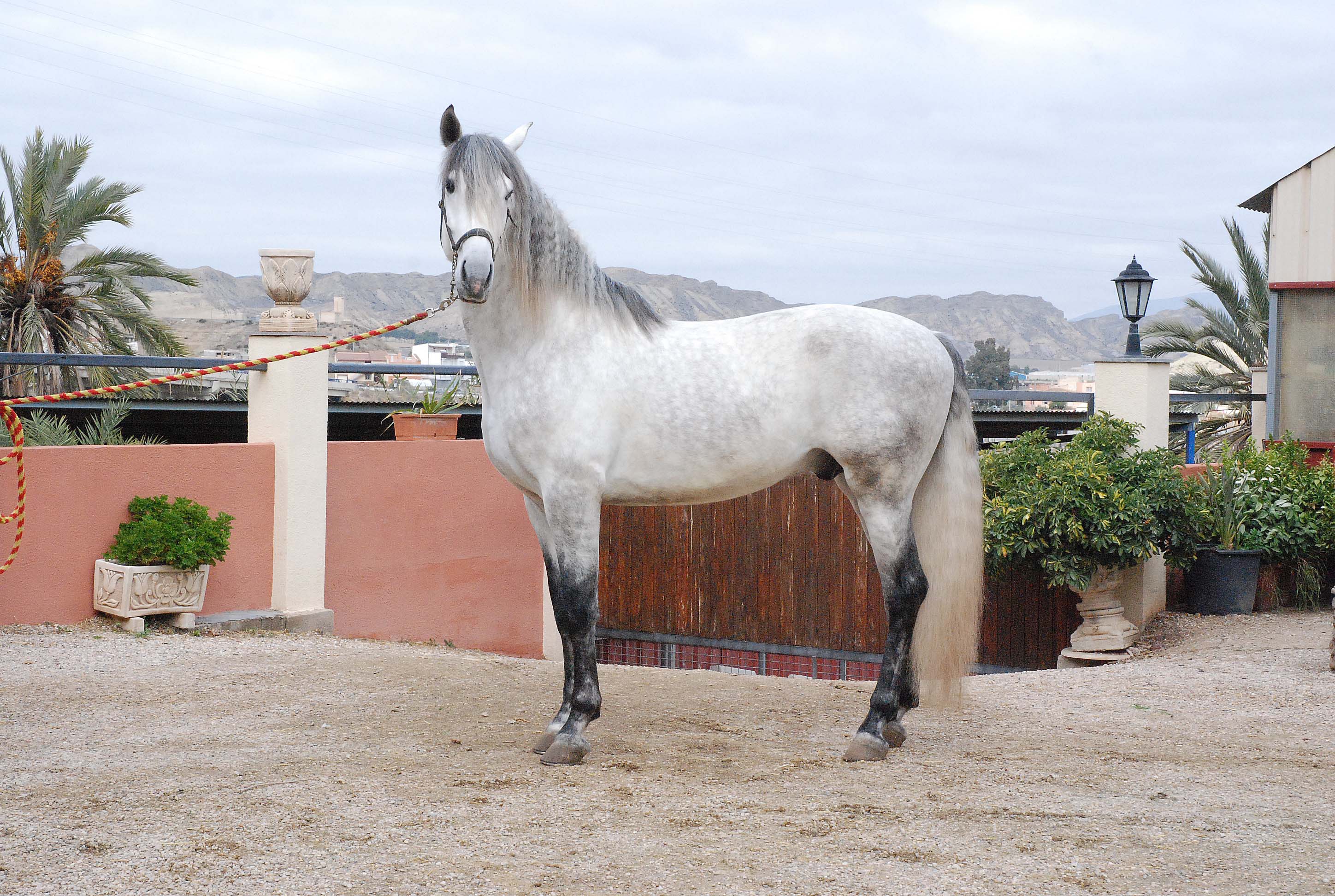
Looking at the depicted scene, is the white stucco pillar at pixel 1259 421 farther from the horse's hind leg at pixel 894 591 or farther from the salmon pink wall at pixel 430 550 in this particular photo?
the horse's hind leg at pixel 894 591

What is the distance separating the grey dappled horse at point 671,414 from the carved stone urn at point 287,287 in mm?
3330

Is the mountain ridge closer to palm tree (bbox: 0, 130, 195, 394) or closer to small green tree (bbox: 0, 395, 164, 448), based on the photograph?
palm tree (bbox: 0, 130, 195, 394)

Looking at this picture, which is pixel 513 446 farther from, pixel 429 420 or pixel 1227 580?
pixel 1227 580

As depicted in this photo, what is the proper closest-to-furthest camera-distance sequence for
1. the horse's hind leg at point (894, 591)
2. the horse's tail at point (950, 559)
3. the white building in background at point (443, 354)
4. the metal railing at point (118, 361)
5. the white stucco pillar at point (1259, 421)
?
the horse's hind leg at point (894, 591) < the horse's tail at point (950, 559) < the metal railing at point (118, 361) < the white stucco pillar at point (1259, 421) < the white building in background at point (443, 354)

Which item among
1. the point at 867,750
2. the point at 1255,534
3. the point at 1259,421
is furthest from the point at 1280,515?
the point at 867,750

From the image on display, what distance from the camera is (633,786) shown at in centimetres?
335

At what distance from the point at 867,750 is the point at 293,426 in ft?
14.1

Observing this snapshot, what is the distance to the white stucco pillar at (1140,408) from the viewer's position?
7258 millimetres

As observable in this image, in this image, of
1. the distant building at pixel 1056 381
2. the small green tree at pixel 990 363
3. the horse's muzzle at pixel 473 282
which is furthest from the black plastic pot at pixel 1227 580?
the distant building at pixel 1056 381

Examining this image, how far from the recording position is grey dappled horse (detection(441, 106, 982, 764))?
3639 mm

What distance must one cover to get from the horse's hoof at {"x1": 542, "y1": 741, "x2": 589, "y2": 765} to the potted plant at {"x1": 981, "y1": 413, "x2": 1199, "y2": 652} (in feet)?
12.8

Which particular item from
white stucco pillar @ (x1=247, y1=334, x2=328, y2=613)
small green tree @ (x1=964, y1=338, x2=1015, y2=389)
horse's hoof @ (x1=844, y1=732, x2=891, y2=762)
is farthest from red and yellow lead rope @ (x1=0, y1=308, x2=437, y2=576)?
small green tree @ (x1=964, y1=338, x2=1015, y2=389)

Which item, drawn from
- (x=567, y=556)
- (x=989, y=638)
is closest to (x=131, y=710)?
(x=567, y=556)

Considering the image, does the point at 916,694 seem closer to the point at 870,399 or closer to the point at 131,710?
the point at 870,399
